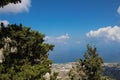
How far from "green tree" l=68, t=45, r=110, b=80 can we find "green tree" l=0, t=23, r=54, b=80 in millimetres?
18517

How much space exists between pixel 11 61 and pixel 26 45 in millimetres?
3785

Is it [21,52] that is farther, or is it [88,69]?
[88,69]

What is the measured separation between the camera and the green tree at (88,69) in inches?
1838

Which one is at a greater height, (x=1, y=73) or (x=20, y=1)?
(x=20, y=1)

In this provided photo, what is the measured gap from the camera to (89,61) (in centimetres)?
4694

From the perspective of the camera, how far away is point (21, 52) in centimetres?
2434

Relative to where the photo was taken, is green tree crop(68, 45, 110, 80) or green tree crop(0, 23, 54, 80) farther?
green tree crop(68, 45, 110, 80)

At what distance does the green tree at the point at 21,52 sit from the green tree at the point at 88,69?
18517 mm

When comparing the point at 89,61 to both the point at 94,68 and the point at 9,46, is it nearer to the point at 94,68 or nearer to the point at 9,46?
the point at 94,68

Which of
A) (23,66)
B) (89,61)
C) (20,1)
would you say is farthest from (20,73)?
(89,61)

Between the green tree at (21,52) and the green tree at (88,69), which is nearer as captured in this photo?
the green tree at (21,52)

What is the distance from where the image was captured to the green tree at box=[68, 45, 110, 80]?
153 feet

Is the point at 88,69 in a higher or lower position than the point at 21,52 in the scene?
higher

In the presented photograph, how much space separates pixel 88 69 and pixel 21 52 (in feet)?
79.0
